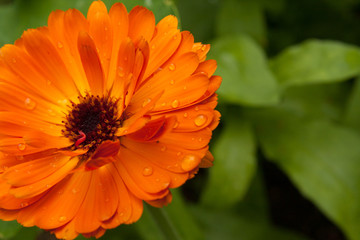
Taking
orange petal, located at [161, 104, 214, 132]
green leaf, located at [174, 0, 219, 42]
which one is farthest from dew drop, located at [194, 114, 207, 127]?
green leaf, located at [174, 0, 219, 42]

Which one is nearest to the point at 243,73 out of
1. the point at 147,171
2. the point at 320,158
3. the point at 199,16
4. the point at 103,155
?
the point at 320,158

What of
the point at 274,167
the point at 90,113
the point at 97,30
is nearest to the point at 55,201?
the point at 90,113

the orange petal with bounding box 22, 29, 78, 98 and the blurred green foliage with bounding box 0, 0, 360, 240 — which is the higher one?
the orange petal with bounding box 22, 29, 78, 98

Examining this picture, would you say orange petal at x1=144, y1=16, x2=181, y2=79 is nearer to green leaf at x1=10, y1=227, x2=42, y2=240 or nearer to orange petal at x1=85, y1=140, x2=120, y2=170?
orange petal at x1=85, y1=140, x2=120, y2=170

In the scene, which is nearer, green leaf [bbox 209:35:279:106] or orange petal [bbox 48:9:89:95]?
orange petal [bbox 48:9:89:95]

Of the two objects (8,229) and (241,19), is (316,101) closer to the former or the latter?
(241,19)

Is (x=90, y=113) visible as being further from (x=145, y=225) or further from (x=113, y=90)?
(x=145, y=225)

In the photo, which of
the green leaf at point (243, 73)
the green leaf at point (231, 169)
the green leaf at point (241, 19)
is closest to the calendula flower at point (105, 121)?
the green leaf at point (243, 73)
